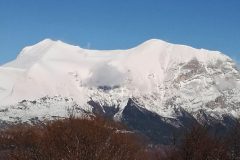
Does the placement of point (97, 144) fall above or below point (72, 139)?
below

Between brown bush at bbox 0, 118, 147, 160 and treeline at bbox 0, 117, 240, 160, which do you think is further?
treeline at bbox 0, 117, 240, 160

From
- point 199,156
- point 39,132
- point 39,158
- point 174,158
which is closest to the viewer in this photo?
point 39,158

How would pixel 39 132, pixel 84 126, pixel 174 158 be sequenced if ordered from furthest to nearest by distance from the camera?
1. pixel 39 132
2. pixel 84 126
3. pixel 174 158

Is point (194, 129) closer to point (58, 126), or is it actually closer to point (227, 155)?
point (227, 155)

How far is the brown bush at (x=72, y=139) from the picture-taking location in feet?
110

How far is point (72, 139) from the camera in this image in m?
55.0

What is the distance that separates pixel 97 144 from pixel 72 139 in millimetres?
12585

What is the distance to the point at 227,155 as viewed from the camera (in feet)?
188

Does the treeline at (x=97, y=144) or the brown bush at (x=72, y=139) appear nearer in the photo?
the brown bush at (x=72, y=139)

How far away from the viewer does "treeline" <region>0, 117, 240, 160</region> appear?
3372 cm

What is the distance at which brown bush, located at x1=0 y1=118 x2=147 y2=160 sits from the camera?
33.4 m

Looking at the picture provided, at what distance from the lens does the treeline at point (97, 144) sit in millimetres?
33719

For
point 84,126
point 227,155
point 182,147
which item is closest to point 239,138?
point 227,155

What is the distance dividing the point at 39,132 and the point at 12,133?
54.1ft
